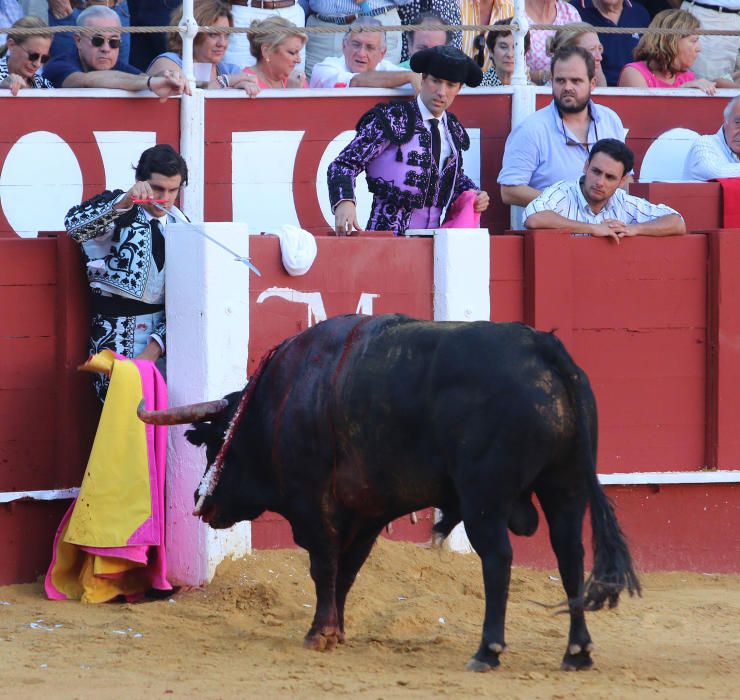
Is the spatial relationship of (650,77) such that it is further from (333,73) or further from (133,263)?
(133,263)

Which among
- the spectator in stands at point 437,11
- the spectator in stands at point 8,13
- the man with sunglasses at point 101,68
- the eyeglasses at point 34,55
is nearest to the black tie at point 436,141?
the man with sunglasses at point 101,68

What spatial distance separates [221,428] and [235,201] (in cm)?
265

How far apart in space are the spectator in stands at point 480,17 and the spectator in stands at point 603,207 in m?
1.95

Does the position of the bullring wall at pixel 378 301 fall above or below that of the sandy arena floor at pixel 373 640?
above

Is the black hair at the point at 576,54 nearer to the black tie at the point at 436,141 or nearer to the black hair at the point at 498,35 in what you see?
the black hair at the point at 498,35

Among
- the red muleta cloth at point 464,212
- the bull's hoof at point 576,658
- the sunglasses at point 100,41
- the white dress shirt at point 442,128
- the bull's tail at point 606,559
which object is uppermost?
the sunglasses at point 100,41

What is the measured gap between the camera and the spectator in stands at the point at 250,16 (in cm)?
809

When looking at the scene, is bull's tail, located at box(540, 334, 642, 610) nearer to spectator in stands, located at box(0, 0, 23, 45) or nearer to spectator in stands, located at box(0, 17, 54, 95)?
spectator in stands, located at box(0, 17, 54, 95)

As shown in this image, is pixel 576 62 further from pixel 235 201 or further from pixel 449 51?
pixel 235 201

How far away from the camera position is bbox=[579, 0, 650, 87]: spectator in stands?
29.1 ft

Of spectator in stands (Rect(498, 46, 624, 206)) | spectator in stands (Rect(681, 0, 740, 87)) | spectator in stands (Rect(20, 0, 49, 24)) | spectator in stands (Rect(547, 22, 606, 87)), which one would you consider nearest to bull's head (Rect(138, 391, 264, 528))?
spectator in stands (Rect(498, 46, 624, 206))

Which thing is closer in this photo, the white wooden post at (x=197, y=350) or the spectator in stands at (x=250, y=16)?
the white wooden post at (x=197, y=350)

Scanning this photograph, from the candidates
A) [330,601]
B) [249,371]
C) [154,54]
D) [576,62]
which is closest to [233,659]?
[330,601]

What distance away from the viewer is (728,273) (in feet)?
22.4
